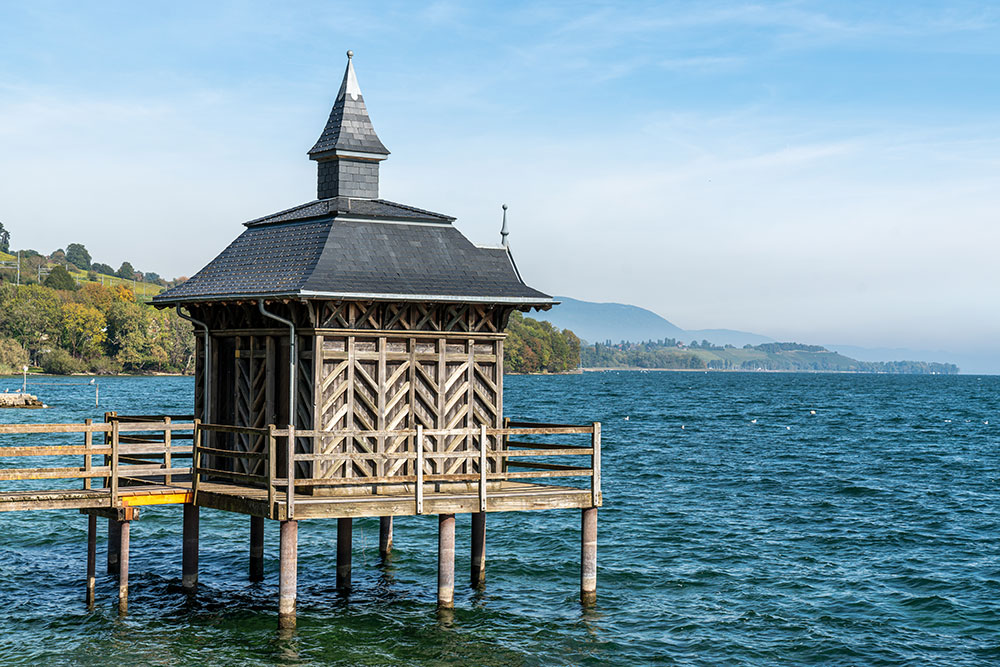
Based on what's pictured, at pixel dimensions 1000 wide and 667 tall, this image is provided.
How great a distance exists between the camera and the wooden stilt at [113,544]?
25611 millimetres

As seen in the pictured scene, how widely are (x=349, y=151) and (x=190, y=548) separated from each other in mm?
9011

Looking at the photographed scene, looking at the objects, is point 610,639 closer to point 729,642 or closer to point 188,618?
point 729,642

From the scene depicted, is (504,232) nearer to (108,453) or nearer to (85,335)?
(108,453)

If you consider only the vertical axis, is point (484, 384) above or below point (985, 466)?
above

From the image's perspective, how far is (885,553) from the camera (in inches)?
1289

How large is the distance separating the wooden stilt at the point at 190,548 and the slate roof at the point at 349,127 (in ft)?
26.7

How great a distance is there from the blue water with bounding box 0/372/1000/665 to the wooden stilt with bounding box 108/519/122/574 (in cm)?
63

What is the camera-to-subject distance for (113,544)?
26.1 meters

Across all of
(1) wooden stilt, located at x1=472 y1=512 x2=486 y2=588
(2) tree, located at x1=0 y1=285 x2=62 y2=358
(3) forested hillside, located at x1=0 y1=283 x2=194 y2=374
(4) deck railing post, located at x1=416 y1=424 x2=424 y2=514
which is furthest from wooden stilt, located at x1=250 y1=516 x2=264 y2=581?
(2) tree, located at x1=0 y1=285 x2=62 y2=358

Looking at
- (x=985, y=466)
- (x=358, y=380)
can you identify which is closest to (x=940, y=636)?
(x=358, y=380)

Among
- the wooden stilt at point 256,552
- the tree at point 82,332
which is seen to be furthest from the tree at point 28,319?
the wooden stilt at point 256,552

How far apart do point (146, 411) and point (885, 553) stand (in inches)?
2670

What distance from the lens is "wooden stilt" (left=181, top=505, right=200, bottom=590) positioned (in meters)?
23.4

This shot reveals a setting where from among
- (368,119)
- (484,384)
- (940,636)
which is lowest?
(940,636)
